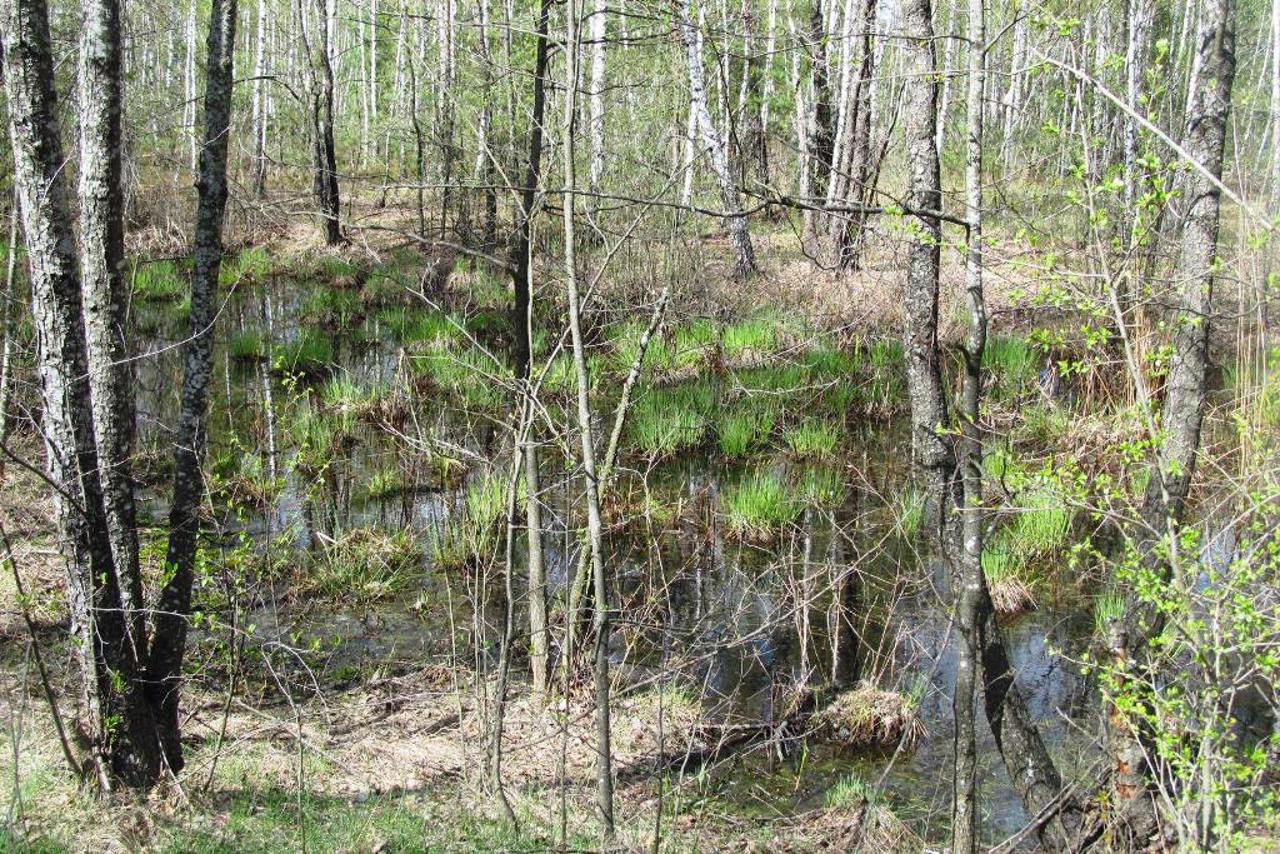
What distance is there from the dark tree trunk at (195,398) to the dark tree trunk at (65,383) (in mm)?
339

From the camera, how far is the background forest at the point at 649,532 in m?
3.57

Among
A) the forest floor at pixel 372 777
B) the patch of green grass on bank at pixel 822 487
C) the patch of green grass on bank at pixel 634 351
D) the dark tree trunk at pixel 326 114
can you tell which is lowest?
the forest floor at pixel 372 777

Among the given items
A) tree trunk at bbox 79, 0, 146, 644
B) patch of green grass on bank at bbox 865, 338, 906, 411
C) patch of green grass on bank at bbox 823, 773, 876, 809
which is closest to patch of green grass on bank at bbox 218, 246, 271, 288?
patch of green grass on bank at bbox 865, 338, 906, 411

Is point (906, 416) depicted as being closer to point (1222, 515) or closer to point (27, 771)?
point (1222, 515)

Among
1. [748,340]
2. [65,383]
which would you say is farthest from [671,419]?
[65,383]

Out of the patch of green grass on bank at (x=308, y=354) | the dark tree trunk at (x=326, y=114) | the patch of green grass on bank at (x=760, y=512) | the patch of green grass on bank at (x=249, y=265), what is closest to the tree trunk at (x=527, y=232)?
the patch of green grass on bank at (x=760, y=512)

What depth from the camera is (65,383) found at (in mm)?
3576

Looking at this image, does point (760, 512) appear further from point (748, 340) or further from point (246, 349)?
point (246, 349)

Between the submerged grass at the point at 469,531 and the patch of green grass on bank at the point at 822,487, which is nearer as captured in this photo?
the submerged grass at the point at 469,531

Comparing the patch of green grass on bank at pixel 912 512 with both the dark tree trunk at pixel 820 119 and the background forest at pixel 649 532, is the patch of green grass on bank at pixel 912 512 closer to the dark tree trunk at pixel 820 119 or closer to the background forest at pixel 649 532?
the background forest at pixel 649 532

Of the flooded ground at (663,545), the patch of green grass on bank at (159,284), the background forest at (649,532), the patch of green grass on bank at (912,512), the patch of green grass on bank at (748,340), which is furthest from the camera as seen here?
the patch of green grass on bank at (159,284)

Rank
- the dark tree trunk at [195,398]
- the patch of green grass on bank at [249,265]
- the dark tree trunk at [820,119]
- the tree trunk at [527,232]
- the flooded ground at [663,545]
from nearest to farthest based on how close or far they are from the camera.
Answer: the dark tree trunk at [195,398] → the tree trunk at [527,232] → the flooded ground at [663,545] → the dark tree trunk at [820,119] → the patch of green grass on bank at [249,265]

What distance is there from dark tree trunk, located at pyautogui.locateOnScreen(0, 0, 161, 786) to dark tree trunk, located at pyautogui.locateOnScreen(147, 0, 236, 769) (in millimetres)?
339

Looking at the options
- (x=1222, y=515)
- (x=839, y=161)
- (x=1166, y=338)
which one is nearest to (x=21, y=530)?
(x=1222, y=515)
